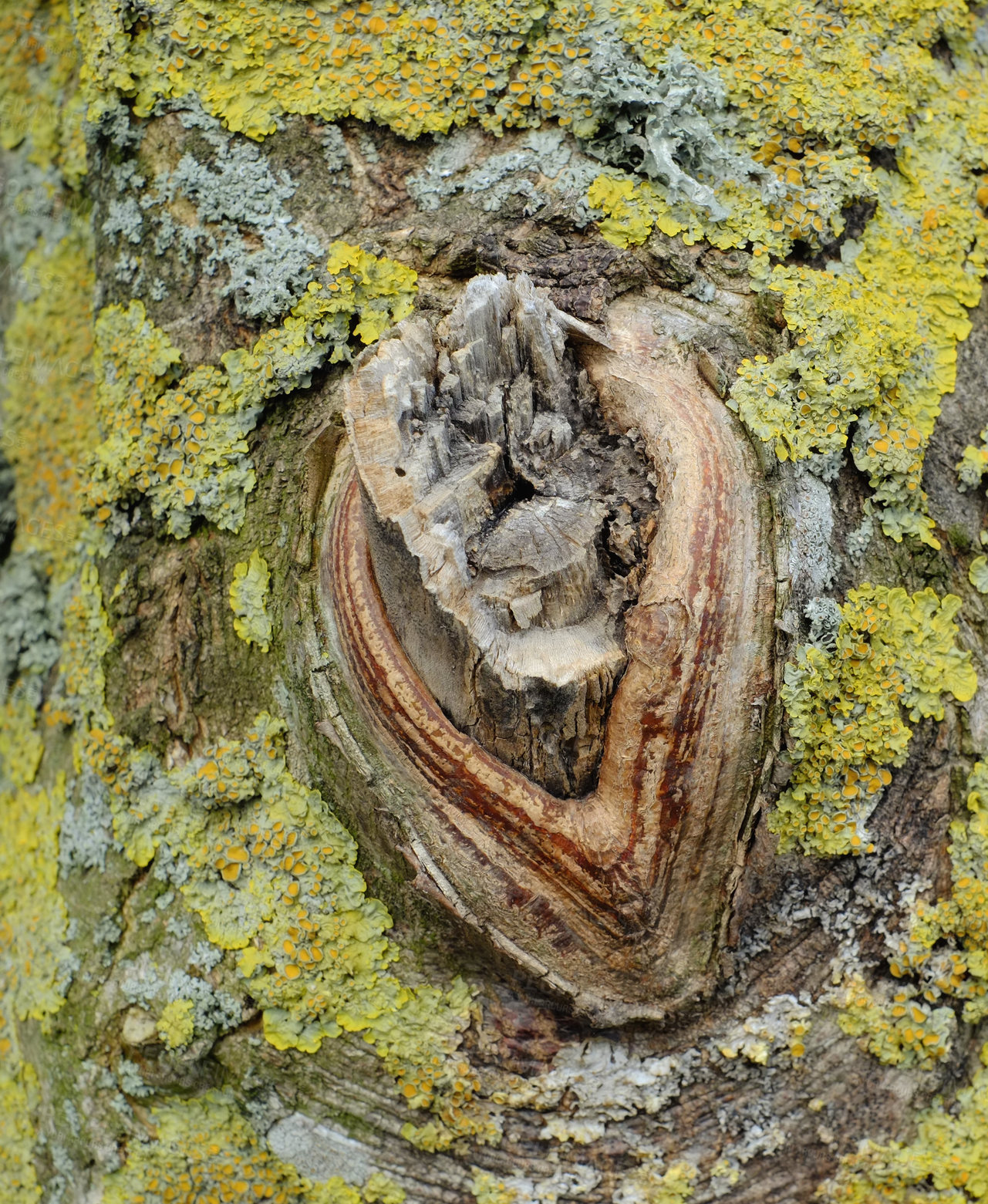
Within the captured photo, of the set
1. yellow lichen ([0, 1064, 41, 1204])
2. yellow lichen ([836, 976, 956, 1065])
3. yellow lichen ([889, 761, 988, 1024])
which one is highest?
yellow lichen ([889, 761, 988, 1024])

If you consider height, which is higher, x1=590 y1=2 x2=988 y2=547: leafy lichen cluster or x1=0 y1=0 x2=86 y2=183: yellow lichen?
x1=0 y1=0 x2=86 y2=183: yellow lichen

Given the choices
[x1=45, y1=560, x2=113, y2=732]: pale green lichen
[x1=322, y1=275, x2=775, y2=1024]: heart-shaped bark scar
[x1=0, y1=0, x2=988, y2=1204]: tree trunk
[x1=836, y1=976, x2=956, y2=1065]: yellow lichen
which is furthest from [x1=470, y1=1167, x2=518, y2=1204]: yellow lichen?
[x1=45, y1=560, x2=113, y2=732]: pale green lichen

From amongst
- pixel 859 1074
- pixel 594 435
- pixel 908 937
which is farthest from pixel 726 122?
pixel 859 1074

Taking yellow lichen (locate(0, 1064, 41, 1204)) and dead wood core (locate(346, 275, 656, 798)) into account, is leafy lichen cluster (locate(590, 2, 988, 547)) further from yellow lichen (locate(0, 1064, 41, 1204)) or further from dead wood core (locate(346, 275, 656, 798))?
yellow lichen (locate(0, 1064, 41, 1204))

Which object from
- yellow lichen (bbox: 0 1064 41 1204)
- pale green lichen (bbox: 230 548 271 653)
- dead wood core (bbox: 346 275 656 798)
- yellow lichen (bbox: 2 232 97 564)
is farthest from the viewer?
yellow lichen (bbox: 2 232 97 564)

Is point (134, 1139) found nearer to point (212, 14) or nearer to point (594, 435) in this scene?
point (594, 435)

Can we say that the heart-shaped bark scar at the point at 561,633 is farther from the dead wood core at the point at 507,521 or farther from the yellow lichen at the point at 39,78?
the yellow lichen at the point at 39,78

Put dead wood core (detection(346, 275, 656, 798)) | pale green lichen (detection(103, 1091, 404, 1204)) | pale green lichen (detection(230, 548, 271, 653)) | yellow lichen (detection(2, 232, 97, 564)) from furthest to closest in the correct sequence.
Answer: yellow lichen (detection(2, 232, 97, 564)) < pale green lichen (detection(230, 548, 271, 653)) < pale green lichen (detection(103, 1091, 404, 1204)) < dead wood core (detection(346, 275, 656, 798))

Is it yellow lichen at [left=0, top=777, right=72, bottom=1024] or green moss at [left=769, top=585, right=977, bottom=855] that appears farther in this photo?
yellow lichen at [left=0, top=777, right=72, bottom=1024]
